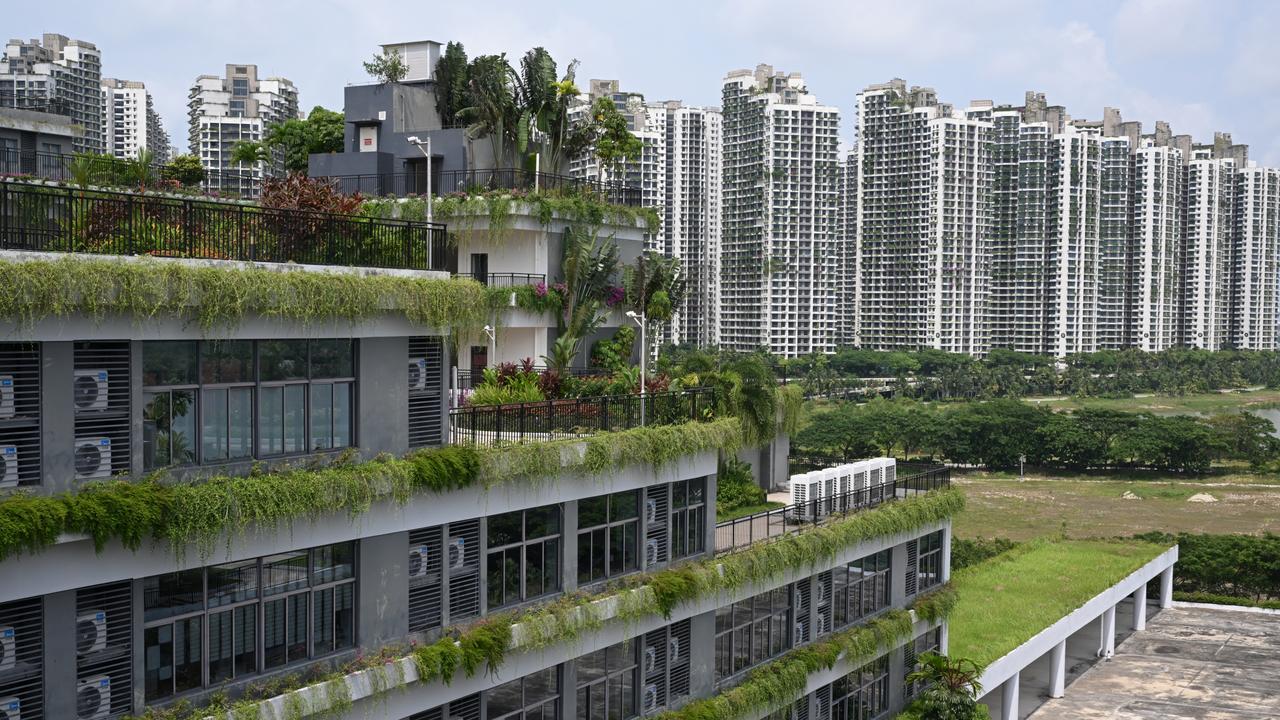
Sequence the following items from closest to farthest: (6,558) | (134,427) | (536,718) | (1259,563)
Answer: (6,558) → (134,427) → (536,718) → (1259,563)

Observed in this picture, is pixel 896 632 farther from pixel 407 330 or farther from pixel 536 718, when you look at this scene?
pixel 407 330

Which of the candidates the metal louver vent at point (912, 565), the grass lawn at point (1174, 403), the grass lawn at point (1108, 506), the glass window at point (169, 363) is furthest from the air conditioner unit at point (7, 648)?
the grass lawn at point (1174, 403)

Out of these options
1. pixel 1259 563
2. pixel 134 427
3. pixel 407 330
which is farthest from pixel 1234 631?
pixel 134 427

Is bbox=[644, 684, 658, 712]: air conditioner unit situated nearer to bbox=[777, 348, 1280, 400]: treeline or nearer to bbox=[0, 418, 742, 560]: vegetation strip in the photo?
bbox=[0, 418, 742, 560]: vegetation strip

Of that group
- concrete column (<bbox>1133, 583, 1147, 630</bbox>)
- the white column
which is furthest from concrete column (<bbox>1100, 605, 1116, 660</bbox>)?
concrete column (<bbox>1133, 583, 1147, 630</bbox>)

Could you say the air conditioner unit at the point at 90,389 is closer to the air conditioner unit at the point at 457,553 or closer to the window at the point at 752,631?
the air conditioner unit at the point at 457,553
